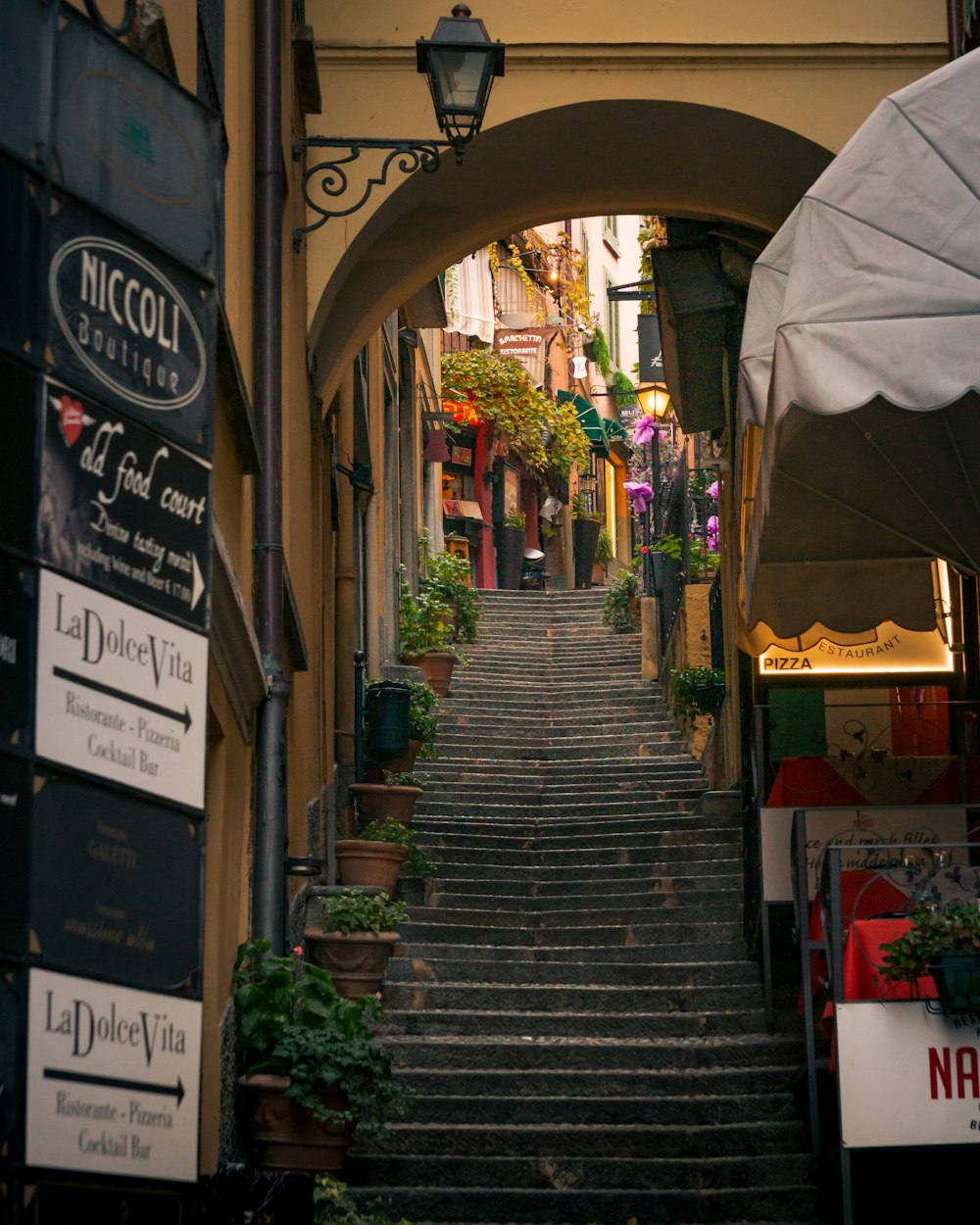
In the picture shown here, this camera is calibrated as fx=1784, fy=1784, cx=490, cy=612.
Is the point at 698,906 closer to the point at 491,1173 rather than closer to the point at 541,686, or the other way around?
the point at 491,1173

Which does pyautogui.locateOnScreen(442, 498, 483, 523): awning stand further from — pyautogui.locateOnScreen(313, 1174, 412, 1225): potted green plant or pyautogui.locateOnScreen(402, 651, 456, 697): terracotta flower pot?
pyautogui.locateOnScreen(313, 1174, 412, 1225): potted green plant

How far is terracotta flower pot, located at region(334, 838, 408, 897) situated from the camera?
10914 mm

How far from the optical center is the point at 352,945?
9.29 meters

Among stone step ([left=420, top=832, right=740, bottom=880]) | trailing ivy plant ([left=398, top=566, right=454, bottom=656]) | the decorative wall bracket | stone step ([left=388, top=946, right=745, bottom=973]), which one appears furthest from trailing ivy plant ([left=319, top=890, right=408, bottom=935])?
trailing ivy plant ([left=398, top=566, right=454, bottom=656])

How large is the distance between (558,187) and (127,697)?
8.10 m

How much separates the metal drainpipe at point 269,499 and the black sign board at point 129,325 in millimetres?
3758

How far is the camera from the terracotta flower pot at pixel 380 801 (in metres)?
12.6

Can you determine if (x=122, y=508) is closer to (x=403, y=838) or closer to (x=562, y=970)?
(x=562, y=970)

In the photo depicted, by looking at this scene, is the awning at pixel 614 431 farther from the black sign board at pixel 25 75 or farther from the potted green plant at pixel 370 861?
the black sign board at pixel 25 75

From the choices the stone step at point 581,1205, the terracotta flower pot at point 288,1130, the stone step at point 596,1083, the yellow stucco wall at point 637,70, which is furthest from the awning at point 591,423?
the terracotta flower pot at point 288,1130

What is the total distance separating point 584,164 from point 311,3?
1.85 m

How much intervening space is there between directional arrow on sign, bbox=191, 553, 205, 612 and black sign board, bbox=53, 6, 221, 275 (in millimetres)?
609

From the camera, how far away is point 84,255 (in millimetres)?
3211

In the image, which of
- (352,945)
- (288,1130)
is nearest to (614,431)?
(352,945)
